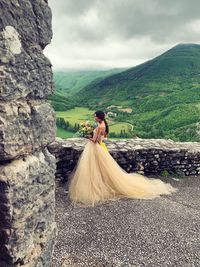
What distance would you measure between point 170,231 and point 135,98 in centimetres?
6953

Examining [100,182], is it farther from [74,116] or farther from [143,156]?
[74,116]

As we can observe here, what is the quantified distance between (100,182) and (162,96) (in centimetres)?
6355

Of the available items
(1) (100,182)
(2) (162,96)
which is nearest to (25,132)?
(1) (100,182)

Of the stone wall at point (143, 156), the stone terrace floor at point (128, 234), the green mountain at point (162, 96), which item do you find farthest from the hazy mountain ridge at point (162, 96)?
the stone terrace floor at point (128, 234)

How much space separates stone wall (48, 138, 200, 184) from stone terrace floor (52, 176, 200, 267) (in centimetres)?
134

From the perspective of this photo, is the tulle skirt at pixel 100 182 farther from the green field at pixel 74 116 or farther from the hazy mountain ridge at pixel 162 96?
the hazy mountain ridge at pixel 162 96

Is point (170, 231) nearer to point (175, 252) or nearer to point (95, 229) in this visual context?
point (175, 252)

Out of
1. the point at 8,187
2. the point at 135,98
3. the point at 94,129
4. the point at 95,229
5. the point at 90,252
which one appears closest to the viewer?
the point at 8,187

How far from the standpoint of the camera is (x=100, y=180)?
9398 mm

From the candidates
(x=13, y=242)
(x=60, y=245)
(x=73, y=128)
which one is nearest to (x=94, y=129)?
(x=60, y=245)

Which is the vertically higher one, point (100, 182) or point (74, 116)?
point (74, 116)

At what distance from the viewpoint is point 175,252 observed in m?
6.41

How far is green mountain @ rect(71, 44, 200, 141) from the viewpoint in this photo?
135 ft

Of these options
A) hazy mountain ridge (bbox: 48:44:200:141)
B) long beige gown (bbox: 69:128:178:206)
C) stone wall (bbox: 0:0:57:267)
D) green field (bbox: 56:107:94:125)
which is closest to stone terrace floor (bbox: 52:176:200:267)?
long beige gown (bbox: 69:128:178:206)
